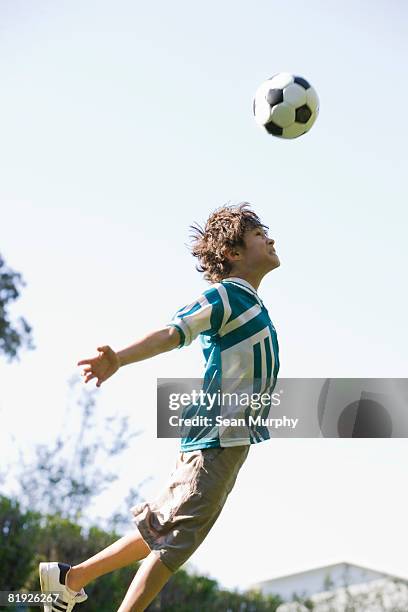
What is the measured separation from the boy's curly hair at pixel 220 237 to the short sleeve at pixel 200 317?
1.66 ft

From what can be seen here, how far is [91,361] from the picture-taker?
3893 mm

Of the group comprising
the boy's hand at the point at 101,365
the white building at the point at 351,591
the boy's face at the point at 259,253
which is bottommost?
the boy's hand at the point at 101,365

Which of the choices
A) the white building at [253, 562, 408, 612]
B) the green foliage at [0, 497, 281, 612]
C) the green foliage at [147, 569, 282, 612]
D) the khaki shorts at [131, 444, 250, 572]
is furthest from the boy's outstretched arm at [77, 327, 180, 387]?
the white building at [253, 562, 408, 612]

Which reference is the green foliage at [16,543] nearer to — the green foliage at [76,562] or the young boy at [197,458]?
the green foliage at [76,562]

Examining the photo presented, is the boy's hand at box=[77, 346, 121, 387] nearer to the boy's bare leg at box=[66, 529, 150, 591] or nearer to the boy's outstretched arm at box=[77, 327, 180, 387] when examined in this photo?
the boy's outstretched arm at box=[77, 327, 180, 387]

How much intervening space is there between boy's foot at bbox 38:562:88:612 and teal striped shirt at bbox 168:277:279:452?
811 mm

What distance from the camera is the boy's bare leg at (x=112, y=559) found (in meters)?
4.50

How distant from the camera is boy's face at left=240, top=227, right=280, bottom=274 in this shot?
4.97m

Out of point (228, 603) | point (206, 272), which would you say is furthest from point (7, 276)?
point (206, 272)

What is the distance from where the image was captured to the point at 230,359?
180 inches

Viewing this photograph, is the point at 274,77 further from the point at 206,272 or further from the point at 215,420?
the point at 215,420

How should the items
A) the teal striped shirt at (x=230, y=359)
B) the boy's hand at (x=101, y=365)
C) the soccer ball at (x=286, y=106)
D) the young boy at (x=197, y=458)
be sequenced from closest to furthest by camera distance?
1. the boy's hand at (x=101, y=365)
2. the young boy at (x=197, y=458)
3. the teal striped shirt at (x=230, y=359)
4. the soccer ball at (x=286, y=106)

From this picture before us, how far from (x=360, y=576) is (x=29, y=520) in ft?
15.6

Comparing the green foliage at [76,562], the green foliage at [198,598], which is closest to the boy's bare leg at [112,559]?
the green foliage at [76,562]
